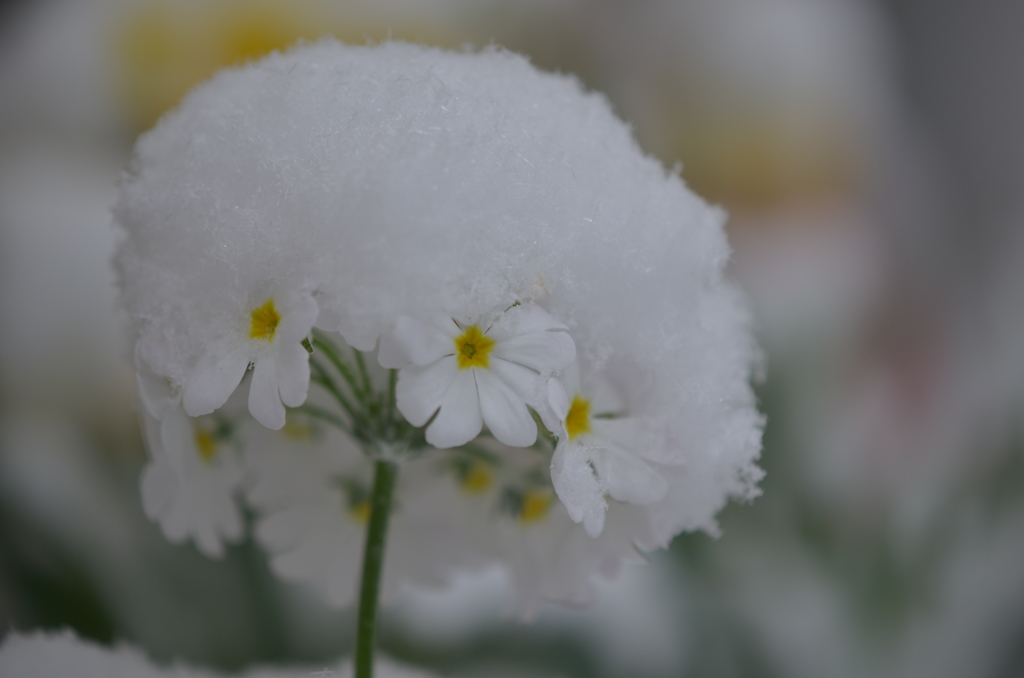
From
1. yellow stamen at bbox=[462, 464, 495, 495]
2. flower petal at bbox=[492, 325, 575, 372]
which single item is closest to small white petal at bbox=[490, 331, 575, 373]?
flower petal at bbox=[492, 325, 575, 372]

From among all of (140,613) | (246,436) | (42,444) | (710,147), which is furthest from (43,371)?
(710,147)

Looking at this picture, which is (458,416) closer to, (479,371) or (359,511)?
(479,371)

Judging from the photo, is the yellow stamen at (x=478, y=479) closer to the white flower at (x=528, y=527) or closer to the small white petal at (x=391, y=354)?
the white flower at (x=528, y=527)

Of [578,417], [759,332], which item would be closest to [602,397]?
[578,417]

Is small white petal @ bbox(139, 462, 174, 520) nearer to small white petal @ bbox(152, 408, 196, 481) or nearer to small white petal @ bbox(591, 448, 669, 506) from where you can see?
small white petal @ bbox(152, 408, 196, 481)

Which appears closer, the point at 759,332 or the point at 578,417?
the point at 578,417

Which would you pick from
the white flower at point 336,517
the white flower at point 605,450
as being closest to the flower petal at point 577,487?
the white flower at point 605,450
